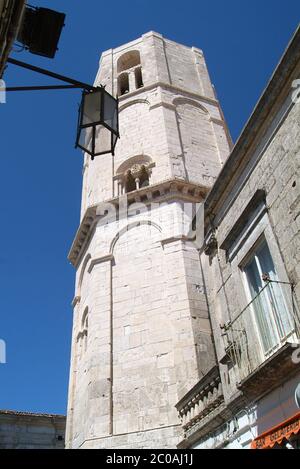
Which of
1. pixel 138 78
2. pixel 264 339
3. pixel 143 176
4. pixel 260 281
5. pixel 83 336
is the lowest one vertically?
pixel 264 339

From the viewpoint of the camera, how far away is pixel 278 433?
195 inches

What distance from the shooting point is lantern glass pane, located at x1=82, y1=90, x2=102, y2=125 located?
514 centimetres

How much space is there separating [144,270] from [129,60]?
13.7 meters

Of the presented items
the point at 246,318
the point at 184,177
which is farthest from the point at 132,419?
the point at 184,177

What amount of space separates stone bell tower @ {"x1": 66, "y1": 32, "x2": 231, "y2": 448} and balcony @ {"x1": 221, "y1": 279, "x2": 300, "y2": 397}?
397cm

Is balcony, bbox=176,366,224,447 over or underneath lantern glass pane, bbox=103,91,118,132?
underneath

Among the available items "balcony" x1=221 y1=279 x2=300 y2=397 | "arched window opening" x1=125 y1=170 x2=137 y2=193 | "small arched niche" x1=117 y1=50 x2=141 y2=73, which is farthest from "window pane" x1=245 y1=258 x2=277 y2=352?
"small arched niche" x1=117 y1=50 x2=141 y2=73

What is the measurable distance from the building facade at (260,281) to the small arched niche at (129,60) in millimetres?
15894

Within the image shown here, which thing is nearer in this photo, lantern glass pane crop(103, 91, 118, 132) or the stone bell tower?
lantern glass pane crop(103, 91, 118, 132)

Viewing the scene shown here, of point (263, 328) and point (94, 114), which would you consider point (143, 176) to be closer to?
point (263, 328)

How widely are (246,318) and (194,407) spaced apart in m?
3.28

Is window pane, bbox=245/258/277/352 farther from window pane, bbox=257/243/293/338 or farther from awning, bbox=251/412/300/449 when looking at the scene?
awning, bbox=251/412/300/449

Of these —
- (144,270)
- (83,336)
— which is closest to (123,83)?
(144,270)

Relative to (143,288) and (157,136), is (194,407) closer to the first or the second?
(143,288)
